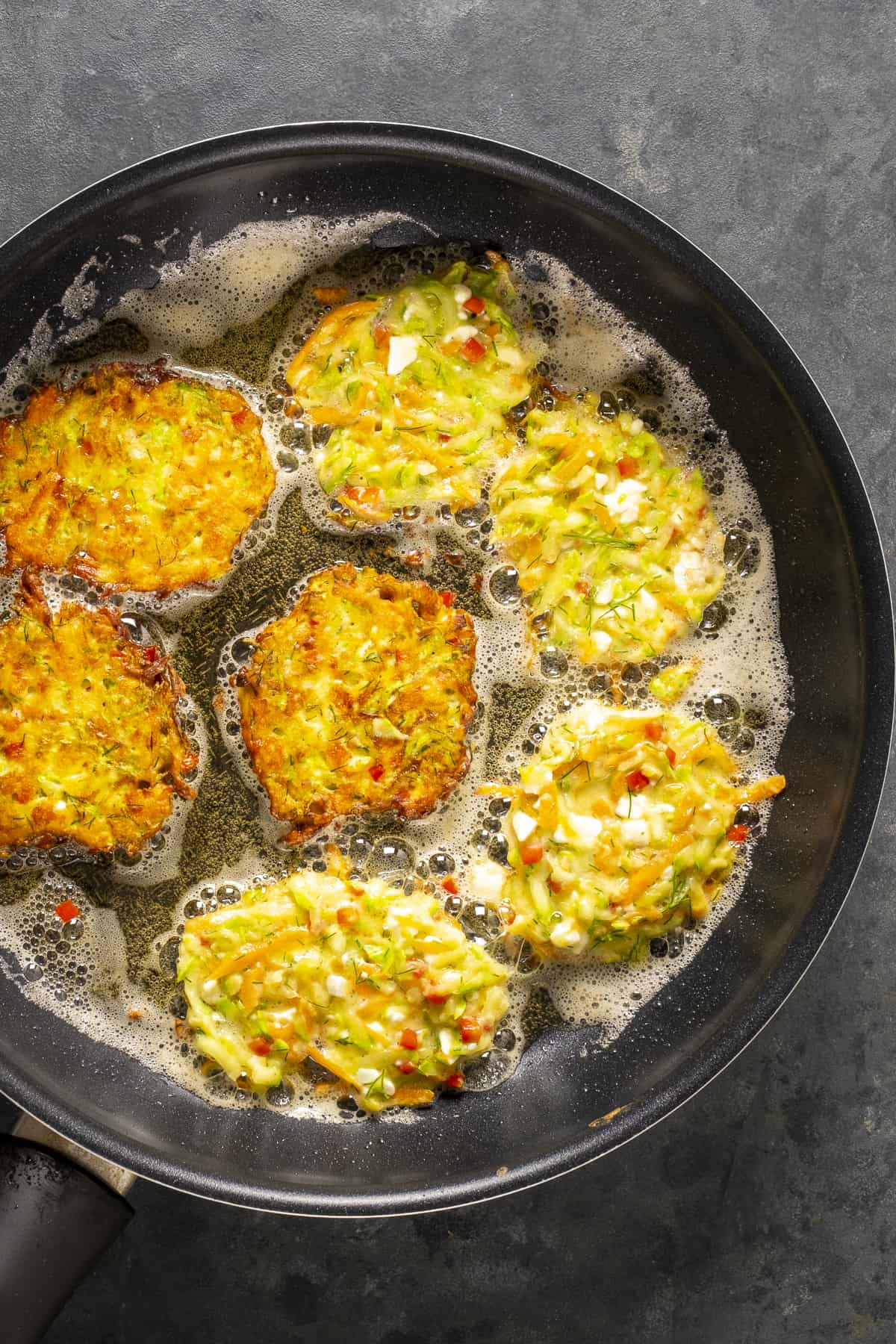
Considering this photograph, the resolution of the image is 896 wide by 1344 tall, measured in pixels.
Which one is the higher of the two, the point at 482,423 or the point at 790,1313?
the point at 482,423

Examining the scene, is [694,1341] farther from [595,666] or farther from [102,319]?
[102,319]

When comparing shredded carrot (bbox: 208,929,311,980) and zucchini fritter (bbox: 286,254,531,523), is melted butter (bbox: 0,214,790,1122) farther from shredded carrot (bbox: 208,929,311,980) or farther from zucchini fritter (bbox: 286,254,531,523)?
shredded carrot (bbox: 208,929,311,980)

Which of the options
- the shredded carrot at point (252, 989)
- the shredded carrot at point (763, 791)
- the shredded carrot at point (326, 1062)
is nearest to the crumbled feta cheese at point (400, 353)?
the shredded carrot at point (763, 791)

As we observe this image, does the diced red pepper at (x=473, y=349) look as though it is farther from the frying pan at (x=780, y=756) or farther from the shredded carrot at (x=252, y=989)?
the shredded carrot at (x=252, y=989)

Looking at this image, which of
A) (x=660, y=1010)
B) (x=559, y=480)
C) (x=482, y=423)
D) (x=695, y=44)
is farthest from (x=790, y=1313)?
(x=695, y=44)

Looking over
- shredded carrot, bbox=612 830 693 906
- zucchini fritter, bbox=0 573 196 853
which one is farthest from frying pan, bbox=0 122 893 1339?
zucchini fritter, bbox=0 573 196 853

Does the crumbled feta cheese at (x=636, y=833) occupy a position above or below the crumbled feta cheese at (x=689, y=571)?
below
